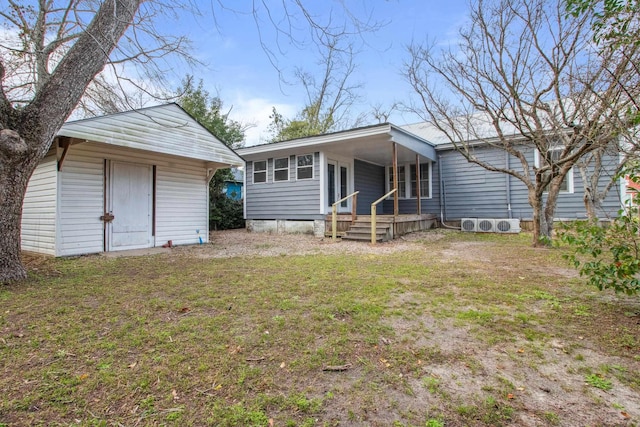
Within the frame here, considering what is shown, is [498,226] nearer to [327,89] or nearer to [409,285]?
[409,285]

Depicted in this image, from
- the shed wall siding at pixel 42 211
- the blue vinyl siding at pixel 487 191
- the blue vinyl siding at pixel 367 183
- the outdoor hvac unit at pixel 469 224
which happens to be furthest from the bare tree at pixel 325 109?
the shed wall siding at pixel 42 211

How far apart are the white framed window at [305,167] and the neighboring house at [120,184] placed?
261cm

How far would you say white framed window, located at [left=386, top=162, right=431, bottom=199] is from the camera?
1253 centimetres

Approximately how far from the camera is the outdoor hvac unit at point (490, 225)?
404 inches

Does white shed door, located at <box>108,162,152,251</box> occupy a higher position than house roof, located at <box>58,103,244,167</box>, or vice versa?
house roof, located at <box>58,103,244,167</box>

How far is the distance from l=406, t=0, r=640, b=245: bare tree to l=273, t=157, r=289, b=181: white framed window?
195 inches

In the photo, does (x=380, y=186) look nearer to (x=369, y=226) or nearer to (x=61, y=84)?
(x=369, y=226)

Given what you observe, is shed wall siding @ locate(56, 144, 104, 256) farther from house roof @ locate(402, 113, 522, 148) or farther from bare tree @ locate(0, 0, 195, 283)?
house roof @ locate(402, 113, 522, 148)

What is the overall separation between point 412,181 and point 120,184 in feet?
33.2

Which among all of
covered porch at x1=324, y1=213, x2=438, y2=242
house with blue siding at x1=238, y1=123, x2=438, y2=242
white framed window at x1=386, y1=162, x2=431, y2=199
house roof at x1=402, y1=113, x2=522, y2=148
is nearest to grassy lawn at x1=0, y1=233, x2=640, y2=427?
covered porch at x1=324, y1=213, x2=438, y2=242

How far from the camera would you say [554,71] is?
5.81 meters

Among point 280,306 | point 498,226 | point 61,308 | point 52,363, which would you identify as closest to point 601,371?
point 280,306

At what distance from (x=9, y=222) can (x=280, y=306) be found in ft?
12.7

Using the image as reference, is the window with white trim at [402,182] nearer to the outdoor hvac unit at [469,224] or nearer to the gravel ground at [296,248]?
the outdoor hvac unit at [469,224]
